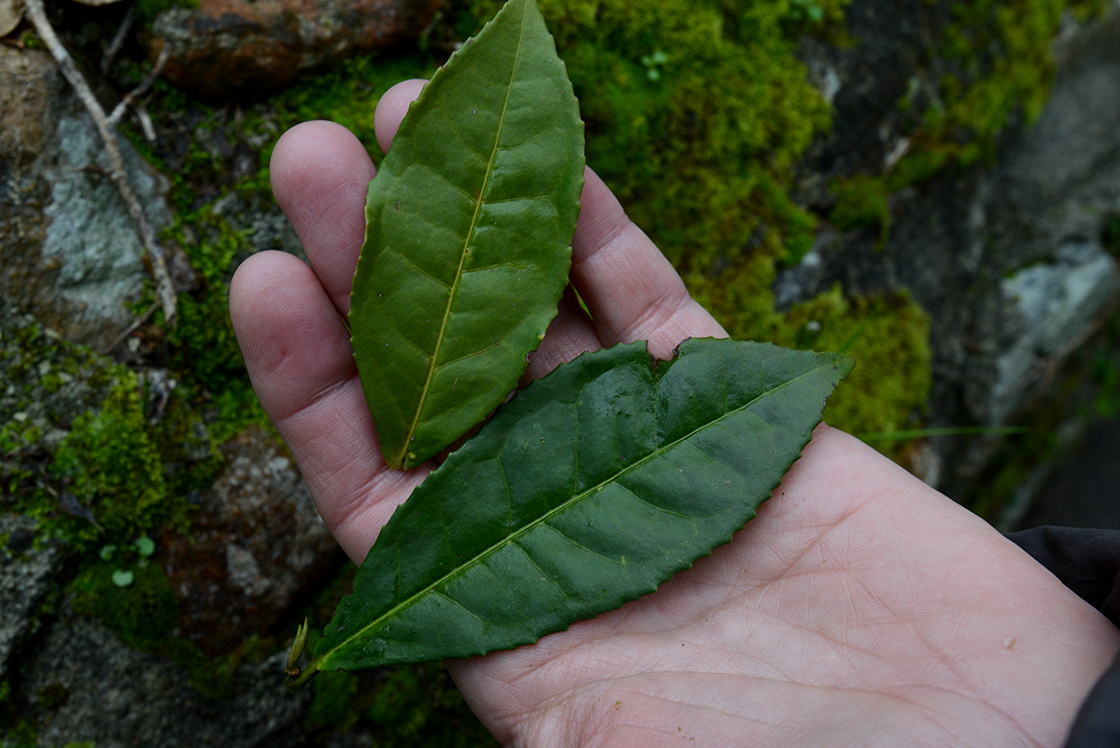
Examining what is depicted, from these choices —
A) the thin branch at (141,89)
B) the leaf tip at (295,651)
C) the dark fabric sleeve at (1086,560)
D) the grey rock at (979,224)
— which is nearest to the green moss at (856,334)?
the grey rock at (979,224)

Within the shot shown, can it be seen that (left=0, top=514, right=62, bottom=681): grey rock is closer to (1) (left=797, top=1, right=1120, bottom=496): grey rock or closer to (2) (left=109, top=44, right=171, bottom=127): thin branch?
(2) (left=109, top=44, right=171, bottom=127): thin branch

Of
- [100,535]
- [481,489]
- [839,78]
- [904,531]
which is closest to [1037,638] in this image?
[904,531]

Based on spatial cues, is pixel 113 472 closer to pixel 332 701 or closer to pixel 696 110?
pixel 332 701

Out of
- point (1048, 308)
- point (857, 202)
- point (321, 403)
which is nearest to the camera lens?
point (321, 403)

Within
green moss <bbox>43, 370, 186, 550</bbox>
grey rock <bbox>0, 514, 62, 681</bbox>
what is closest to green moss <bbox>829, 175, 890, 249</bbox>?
green moss <bbox>43, 370, 186, 550</bbox>

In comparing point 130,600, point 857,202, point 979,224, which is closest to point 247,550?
point 130,600

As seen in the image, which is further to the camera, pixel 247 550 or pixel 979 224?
pixel 979 224

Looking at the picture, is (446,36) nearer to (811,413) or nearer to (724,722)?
(811,413)

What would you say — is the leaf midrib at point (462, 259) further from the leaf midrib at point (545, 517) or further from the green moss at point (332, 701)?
the green moss at point (332, 701)
